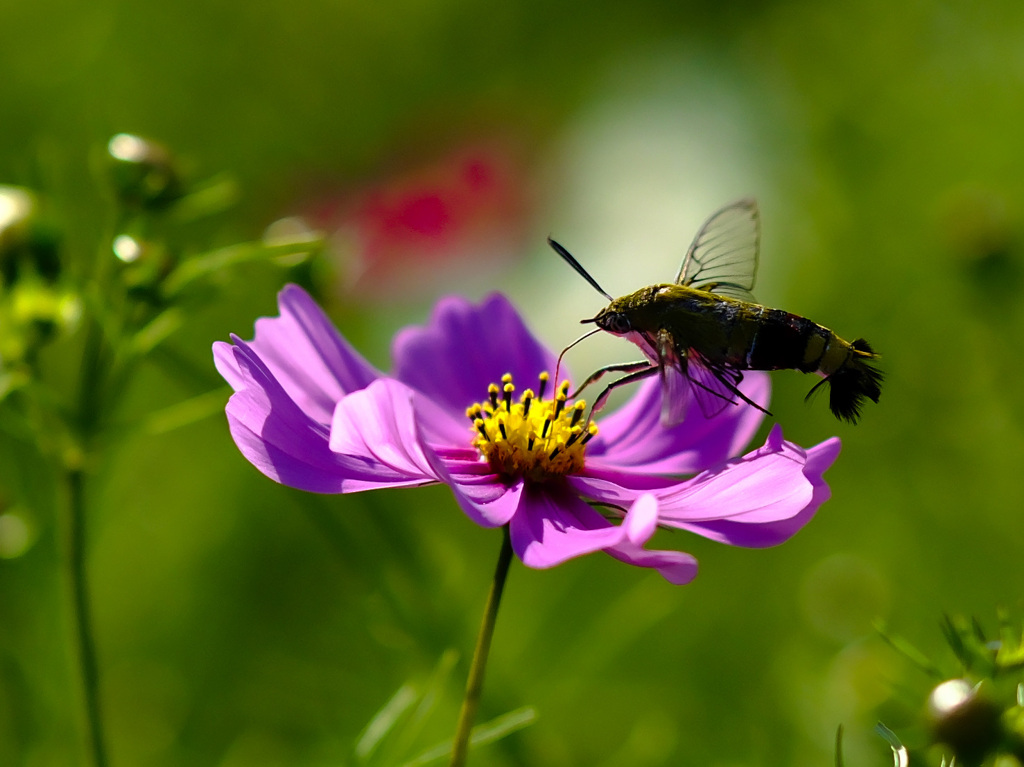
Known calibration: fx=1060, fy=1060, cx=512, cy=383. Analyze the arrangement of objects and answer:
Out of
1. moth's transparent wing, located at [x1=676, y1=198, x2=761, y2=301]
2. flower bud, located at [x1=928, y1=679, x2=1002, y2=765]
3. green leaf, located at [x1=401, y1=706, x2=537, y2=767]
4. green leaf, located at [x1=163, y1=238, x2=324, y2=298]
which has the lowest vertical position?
flower bud, located at [x1=928, y1=679, x2=1002, y2=765]

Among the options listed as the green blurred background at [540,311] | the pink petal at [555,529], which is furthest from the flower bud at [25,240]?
the pink petal at [555,529]

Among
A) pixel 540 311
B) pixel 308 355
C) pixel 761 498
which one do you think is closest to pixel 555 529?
pixel 761 498

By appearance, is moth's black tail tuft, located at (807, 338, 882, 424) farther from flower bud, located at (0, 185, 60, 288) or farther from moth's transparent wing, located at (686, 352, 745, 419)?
flower bud, located at (0, 185, 60, 288)

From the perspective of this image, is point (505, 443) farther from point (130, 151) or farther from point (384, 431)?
point (130, 151)

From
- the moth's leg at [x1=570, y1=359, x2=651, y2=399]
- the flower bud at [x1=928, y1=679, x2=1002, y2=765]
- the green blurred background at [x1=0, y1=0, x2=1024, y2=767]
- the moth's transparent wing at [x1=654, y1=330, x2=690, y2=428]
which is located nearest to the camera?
the flower bud at [x1=928, y1=679, x2=1002, y2=765]

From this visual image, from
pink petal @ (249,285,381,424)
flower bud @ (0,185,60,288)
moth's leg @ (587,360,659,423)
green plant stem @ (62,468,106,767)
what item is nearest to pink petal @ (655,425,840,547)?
moth's leg @ (587,360,659,423)
